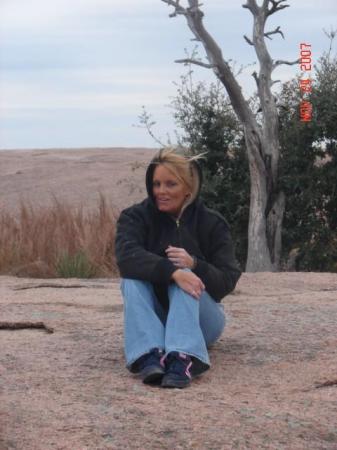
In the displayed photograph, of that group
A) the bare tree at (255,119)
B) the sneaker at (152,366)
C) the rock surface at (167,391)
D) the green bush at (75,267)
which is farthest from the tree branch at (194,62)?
the sneaker at (152,366)

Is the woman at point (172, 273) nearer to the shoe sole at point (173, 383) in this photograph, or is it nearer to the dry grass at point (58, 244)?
the shoe sole at point (173, 383)

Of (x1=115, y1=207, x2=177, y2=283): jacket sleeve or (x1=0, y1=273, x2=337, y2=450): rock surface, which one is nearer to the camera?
(x1=0, y1=273, x2=337, y2=450): rock surface

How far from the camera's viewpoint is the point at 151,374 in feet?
14.3

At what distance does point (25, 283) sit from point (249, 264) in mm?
3927

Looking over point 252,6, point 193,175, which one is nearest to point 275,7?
point 252,6

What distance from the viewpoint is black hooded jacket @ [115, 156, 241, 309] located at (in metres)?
4.69

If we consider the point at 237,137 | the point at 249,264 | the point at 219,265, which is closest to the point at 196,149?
the point at 237,137

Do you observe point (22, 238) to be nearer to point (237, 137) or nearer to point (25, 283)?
point (25, 283)

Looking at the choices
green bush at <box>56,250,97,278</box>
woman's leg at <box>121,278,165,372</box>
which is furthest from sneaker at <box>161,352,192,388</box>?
green bush at <box>56,250,97,278</box>

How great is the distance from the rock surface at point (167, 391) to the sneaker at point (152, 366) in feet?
0.17

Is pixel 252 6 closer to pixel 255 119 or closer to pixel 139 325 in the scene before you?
pixel 255 119

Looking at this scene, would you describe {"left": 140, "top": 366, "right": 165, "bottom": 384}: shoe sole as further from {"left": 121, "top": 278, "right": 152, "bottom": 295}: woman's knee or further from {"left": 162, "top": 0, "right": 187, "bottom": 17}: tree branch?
{"left": 162, "top": 0, "right": 187, "bottom": 17}: tree branch

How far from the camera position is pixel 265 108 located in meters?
11.6

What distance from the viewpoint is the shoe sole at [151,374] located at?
437 cm
